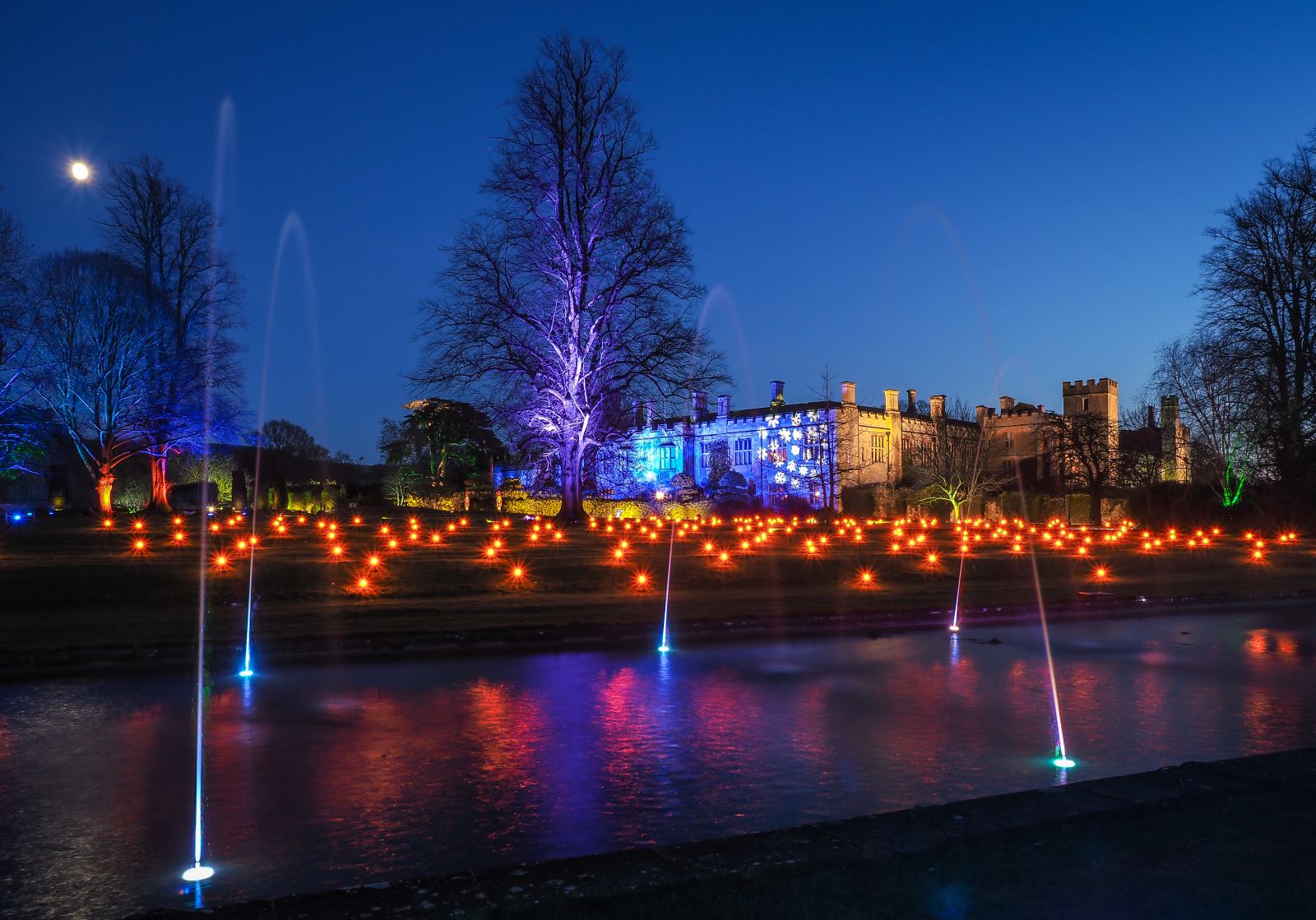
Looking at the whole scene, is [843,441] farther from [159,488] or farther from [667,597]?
[667,597]

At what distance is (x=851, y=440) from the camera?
86.5m

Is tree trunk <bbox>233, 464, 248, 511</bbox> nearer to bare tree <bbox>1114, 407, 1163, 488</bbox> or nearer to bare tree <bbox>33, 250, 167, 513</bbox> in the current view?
bare tree <bbox>33, 250, 167, 513</bbox>

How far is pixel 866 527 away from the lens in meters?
44.8

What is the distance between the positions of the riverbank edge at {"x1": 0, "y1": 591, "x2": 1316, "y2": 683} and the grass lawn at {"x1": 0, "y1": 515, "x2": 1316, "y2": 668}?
6cm

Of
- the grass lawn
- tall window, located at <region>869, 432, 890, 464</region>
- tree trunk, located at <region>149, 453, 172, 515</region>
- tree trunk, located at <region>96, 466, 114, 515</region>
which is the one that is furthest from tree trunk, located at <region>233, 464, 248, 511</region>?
tall window, located at <region>869, 432, 890, 464</region>

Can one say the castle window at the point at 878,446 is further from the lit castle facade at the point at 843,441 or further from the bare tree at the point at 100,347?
the bare tree at the point at 100,347

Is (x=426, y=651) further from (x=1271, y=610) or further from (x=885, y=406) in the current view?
(x=885, y=406)

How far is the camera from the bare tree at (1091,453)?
57.1 metres

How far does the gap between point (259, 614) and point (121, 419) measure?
926 inches

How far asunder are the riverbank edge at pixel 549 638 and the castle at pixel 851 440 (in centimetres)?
4915

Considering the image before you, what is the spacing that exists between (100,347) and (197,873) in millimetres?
34197

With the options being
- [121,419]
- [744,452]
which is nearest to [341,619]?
[121,419]

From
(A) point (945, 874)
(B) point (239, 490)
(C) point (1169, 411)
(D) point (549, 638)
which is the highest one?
(C) point (1169, 411)

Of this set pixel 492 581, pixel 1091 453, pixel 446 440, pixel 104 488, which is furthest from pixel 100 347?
pixel 1091 453
